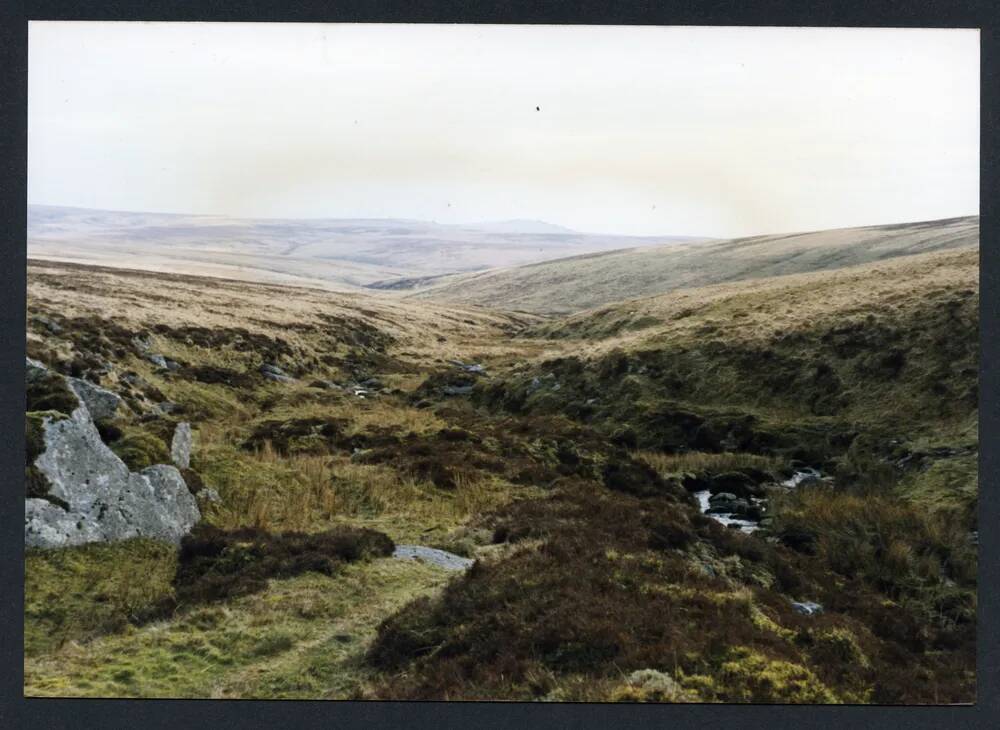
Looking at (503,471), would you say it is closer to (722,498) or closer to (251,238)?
(722,498)

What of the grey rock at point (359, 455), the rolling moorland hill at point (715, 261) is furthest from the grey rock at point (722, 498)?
the grey rock at point (359, 455)

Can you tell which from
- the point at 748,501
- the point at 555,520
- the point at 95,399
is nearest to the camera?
the point at 95,399

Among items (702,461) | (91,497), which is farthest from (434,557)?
(702,461)

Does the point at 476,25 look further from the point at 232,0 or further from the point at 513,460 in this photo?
the point at 513,460

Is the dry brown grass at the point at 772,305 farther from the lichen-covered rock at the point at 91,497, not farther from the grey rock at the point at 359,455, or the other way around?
the lichen-covered rock at the point at 91,497

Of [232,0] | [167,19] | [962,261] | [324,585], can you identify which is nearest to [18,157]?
[167,19]
